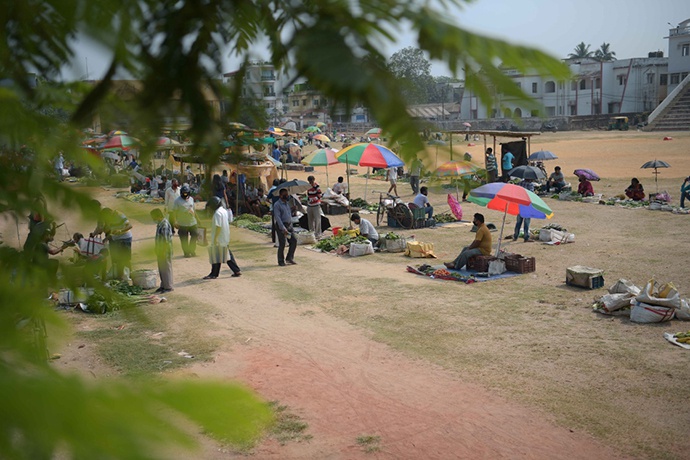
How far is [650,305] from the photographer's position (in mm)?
9992

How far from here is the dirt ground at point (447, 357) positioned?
Answer: 21.5ft

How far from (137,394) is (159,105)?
29.2 inches

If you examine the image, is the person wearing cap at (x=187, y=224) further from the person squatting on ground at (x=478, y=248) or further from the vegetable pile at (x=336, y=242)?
the vegetable pile at (x=336, y=242)

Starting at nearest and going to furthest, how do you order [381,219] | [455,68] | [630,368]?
[455,68] < [630,368] < [381,219]

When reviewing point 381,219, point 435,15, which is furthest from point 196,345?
point 381,219

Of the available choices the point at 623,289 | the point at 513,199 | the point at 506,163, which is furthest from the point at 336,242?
the point at 506,163

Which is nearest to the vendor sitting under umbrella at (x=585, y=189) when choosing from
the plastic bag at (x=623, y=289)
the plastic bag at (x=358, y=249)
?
the plastic bag at (x=358, y=249)

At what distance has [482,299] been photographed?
38.0ft

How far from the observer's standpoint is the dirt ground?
6.57m

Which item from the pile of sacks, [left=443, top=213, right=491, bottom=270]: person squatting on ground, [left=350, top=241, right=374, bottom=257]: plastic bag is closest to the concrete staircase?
[left=350, top=241, right=374, bottom=257]: plastic bag

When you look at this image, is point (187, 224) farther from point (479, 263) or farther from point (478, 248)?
point (478, 248)

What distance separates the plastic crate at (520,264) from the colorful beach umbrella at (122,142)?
1215cm

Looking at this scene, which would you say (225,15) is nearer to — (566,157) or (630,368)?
(630,368)

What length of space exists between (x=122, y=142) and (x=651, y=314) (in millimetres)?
9546
